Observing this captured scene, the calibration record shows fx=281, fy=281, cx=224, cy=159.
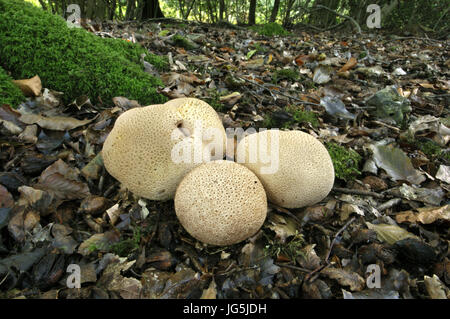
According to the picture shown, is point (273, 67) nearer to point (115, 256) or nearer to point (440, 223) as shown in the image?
point (440, 223)

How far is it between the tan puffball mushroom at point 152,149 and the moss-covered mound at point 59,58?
1043 mm

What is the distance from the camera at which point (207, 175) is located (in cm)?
185

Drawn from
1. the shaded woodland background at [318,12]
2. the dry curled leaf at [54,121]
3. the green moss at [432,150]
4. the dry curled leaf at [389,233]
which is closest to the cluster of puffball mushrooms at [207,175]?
the dry curled leaf at [389,233]

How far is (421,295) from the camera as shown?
5.56ft

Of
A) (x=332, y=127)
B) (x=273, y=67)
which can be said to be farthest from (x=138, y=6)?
(x=332, y=127)

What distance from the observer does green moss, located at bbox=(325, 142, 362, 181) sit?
8.45 feet

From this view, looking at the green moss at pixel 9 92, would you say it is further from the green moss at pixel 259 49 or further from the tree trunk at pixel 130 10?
the tree trunk at pixel 130 10

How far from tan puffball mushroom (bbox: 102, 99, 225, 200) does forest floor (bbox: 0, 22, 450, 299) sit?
27 centimetres

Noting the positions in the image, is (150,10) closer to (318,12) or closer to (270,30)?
(270,30)

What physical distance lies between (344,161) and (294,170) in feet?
2.91

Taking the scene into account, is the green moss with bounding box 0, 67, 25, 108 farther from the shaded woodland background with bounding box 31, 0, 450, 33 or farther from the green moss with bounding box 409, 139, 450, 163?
the shaded woodland background with bounding box 31, 0, 450, 33

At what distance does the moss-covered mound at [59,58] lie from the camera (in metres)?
A: 2.80

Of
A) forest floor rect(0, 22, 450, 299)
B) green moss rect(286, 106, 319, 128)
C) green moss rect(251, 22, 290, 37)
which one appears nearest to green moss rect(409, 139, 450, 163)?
forest floor rect(0, 22, 450, 299)

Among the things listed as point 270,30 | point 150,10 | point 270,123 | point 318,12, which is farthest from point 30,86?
point 318,12
